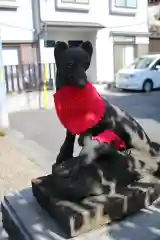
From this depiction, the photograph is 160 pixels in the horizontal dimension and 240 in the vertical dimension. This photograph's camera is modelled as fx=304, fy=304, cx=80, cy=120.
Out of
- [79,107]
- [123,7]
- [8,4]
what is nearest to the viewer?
[79,107]

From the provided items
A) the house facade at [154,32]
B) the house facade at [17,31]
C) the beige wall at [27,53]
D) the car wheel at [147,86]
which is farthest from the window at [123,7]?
the beige wall at [27,53]

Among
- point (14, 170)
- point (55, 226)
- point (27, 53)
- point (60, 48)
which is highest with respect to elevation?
point (27, 53)

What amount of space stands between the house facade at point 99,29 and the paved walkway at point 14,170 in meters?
7.72

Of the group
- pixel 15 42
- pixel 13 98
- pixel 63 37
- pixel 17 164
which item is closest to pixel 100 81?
pixel 63 37

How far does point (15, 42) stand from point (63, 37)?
8.98ft

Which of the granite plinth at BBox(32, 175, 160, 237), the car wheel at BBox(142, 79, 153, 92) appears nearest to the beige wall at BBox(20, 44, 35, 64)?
the car wheel at BBox(142, 79, 153, 92)

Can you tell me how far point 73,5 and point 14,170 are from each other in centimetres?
1061

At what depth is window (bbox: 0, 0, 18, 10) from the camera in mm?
12098

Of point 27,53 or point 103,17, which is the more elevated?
point 103,17

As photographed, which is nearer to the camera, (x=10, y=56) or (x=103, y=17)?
(x=10, y=56)

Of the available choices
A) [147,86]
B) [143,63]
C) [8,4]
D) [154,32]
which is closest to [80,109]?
[8,4]

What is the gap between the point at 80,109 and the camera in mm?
2266

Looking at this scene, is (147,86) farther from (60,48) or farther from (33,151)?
(60,48)

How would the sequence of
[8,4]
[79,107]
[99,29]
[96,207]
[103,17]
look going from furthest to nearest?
[103,17] < [99,29] < [8,4] < [79,107] < [96,207]
